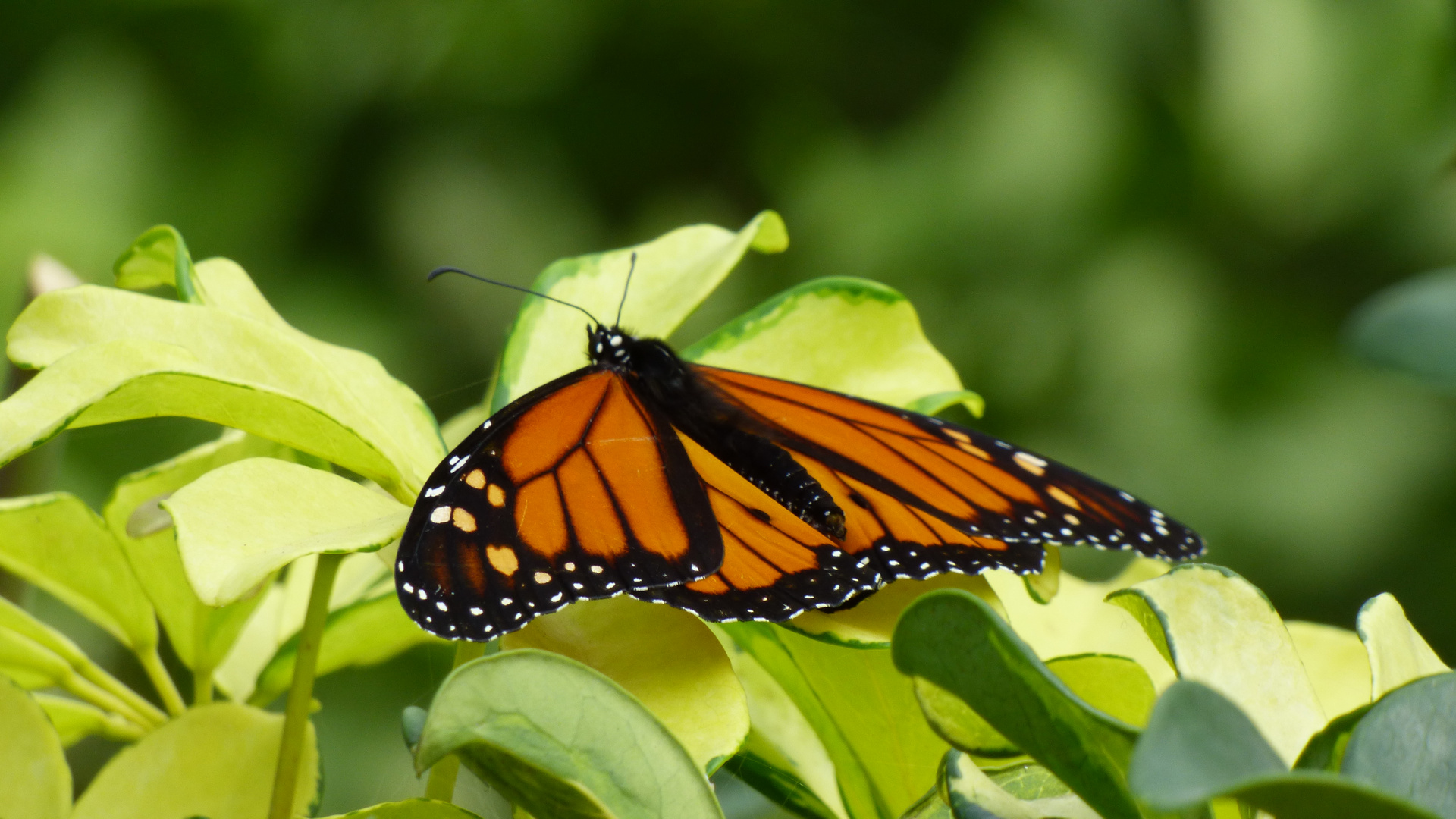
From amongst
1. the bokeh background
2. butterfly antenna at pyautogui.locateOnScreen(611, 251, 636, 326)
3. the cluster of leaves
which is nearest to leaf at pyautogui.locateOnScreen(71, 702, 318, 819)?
the cluster of leaves

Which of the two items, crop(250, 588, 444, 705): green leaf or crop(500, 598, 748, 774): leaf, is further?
crop(250, 588, 444, 705): green leaf

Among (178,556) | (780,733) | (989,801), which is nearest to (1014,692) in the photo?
(989,801)

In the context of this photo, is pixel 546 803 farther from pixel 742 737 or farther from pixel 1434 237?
pixel 1434 237

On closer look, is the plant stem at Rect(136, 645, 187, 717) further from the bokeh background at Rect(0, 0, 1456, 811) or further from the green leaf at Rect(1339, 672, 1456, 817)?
the bokeh background at Rect(0, 0, 1456, 811)

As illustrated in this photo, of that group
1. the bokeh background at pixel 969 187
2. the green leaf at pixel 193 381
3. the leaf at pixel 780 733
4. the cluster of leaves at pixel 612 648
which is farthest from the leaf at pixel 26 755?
the bokeh background at pixel 969 187

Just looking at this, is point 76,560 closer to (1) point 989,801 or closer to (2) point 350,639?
(2) point 350,639

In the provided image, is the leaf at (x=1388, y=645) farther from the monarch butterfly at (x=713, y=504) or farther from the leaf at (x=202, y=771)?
the leaf at (x=202, y=771)
